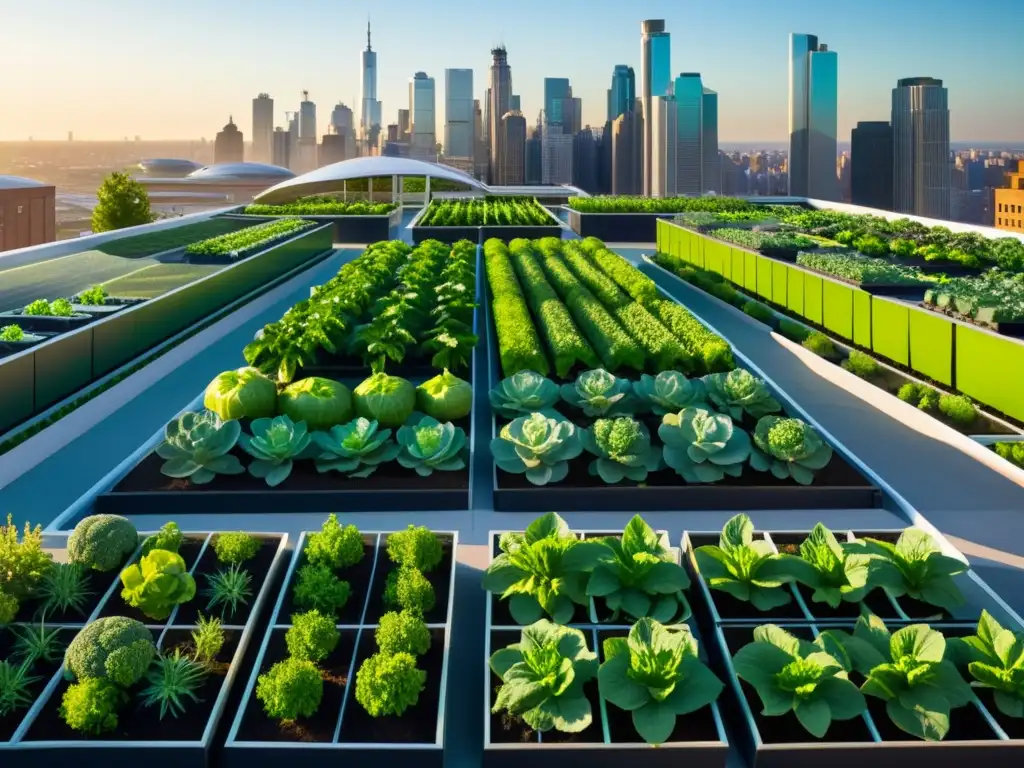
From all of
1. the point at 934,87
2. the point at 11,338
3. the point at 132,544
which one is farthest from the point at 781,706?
the point at 934,87

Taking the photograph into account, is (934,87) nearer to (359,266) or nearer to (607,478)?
(359,266)

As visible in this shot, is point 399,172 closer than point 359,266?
No

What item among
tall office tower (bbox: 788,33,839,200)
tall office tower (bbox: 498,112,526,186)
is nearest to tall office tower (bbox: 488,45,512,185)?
tall office tower (bbox: 498,112,526,186)

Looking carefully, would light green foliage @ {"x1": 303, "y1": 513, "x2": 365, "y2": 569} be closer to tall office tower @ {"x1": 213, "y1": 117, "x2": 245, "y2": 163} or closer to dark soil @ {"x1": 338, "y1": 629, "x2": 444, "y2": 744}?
dark soil @ {"x1": 338, "y1": 629, "x2": 444, "y2": 744}

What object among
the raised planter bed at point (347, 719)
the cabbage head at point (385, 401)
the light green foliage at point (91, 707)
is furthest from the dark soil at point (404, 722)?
the cabbage head at point (385, 401)

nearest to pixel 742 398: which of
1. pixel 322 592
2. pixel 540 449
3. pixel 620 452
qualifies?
pixel 620 452

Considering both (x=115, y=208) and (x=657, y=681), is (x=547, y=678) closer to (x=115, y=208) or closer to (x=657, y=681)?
(x=657, y=681)
